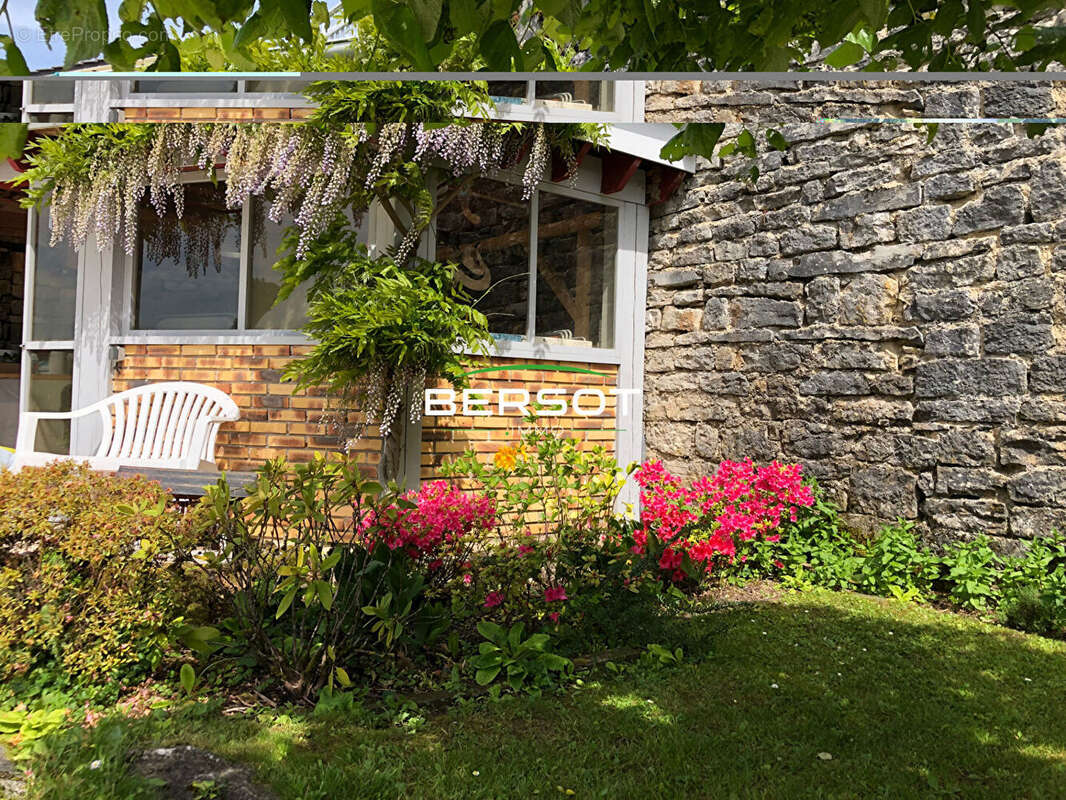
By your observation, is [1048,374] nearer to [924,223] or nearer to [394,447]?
[924,223]

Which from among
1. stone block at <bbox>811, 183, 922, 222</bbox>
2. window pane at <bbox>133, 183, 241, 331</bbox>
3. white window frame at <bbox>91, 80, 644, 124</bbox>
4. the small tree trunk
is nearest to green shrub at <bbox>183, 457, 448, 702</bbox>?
the small tree trunk

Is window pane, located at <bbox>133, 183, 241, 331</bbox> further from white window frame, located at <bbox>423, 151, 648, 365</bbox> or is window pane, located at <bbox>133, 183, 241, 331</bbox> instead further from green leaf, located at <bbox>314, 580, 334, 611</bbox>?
green leaf, located at <bbox>314, 580, 334, 611</bbox>

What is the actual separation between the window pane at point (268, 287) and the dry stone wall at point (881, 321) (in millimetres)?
2684

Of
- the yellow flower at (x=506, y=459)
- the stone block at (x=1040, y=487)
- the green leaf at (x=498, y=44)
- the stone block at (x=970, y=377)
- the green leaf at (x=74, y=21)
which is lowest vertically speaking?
the stone block at (x=1040, y=487)

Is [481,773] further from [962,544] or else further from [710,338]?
[710,338]

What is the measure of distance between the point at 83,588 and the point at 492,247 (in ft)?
11.1

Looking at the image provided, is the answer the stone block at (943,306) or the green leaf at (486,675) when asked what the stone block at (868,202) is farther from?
the green leaf at (486,675)

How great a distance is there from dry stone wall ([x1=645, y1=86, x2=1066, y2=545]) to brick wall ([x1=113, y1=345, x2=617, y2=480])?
172 centimetres

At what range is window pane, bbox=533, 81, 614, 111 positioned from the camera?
5207mm

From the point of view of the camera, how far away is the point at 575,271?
591 cm

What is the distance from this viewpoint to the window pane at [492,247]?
534cm

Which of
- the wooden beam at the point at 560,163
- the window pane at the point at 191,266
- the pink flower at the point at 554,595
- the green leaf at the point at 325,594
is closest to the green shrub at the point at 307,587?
the green leaf at the point at 325,594

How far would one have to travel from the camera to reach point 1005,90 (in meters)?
4.74

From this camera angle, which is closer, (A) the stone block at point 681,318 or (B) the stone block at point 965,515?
(B) the stone block at point 965,515
